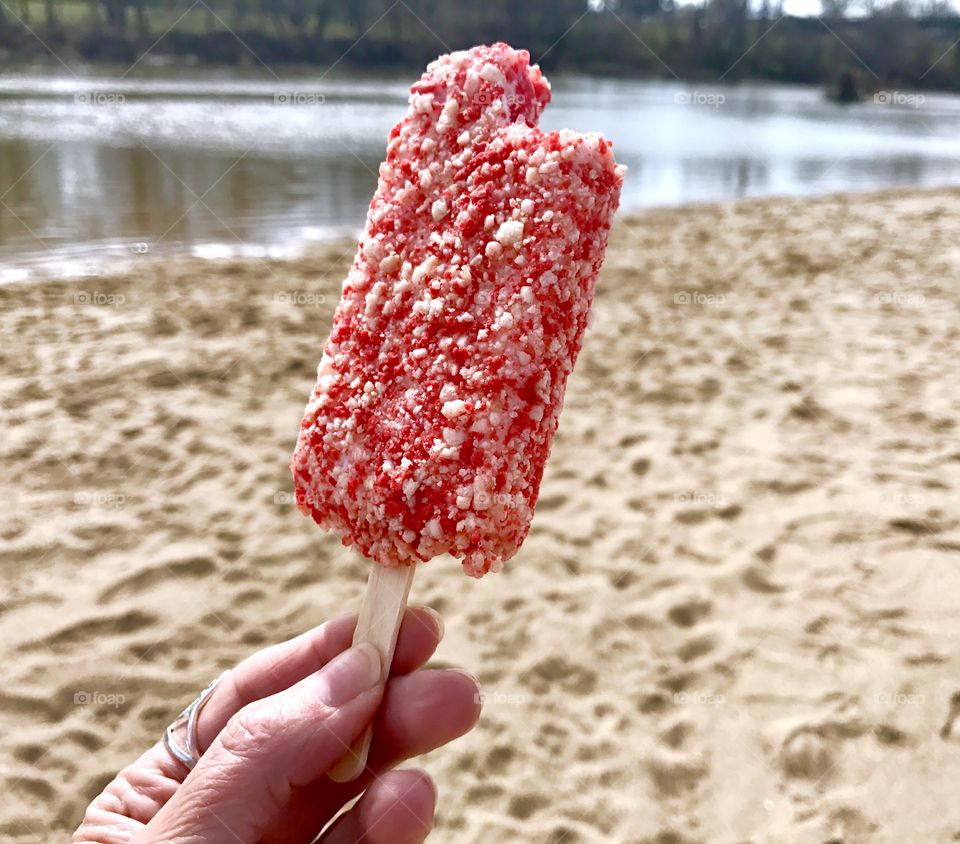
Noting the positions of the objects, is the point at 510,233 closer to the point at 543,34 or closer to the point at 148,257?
the point at 148,257

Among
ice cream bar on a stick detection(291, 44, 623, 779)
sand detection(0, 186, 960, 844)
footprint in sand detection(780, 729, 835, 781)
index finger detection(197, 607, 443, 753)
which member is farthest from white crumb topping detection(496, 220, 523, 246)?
footprint in sand detection(780, 729, 835, 781)

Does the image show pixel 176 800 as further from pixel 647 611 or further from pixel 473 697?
pixel 647 611

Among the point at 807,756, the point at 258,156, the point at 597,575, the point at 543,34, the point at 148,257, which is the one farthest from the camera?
the point at 543,34

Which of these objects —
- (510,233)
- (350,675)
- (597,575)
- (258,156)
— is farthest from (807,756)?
(258,156)

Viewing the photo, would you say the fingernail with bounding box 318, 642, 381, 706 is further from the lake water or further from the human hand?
the lake water

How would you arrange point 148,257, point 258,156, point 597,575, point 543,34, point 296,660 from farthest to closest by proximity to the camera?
point 543,34 → point 258,156 → point 148,257 → point 597,575 → point 296,660

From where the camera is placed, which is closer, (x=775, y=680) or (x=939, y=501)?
(x=775, y=680)

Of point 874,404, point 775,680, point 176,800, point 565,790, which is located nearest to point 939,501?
point 874,404

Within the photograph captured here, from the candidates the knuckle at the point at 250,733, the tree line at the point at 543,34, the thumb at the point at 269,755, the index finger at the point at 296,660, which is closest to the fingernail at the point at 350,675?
the thumb at the point at 269,755
